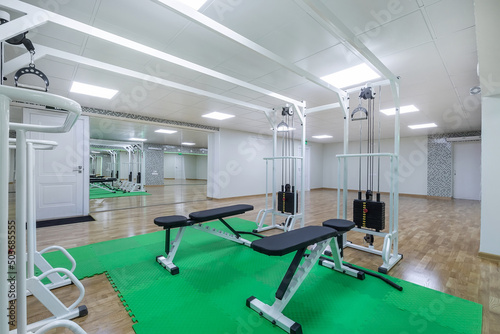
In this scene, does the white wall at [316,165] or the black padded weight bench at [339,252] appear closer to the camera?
the black padded weight bench at [339,252]

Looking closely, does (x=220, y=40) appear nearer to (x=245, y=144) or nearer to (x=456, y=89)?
(x=456, y=89)

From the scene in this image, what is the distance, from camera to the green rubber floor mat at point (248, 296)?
160cm

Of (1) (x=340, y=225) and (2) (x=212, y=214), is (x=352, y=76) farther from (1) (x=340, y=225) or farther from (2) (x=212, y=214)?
(2) (x=212, y=214)

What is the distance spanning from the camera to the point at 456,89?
11.8 feet

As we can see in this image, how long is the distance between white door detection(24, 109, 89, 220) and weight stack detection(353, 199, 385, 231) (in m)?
5.11

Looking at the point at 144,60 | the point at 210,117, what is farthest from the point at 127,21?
the point at 210,117

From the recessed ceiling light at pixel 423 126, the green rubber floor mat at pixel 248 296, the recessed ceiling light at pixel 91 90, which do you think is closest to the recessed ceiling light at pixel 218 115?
the recessed ceiling light at pixel 91 90

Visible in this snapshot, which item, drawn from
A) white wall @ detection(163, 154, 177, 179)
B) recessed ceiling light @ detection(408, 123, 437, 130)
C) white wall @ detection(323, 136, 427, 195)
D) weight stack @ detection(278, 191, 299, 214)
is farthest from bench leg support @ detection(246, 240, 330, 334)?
white wall @ detection(323, 136, 427, 195)

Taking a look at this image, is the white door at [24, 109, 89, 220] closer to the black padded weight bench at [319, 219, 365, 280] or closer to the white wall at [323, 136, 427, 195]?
the black padded weight bench at [319, 219, 365, 280]

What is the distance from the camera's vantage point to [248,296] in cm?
193

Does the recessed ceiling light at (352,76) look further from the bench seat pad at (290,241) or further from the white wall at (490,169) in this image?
the bench seat pad at (290,241)

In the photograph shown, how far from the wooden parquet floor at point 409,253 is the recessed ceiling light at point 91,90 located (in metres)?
2.27

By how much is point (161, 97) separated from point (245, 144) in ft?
13.4

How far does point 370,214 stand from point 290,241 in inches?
55.8
